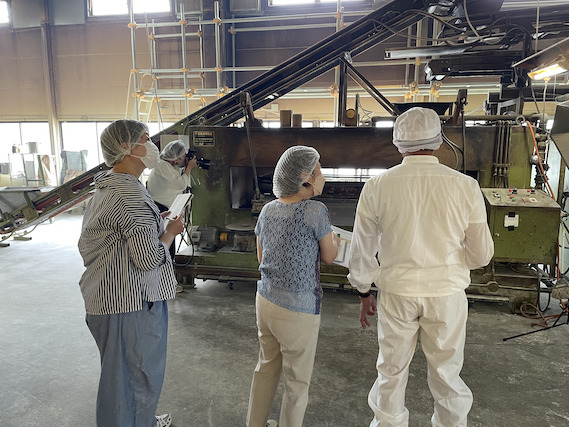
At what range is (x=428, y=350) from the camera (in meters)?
1.78

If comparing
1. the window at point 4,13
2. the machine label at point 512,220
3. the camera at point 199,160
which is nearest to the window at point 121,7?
the window at point 4,13

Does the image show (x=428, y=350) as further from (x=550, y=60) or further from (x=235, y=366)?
(x=550, y=60)

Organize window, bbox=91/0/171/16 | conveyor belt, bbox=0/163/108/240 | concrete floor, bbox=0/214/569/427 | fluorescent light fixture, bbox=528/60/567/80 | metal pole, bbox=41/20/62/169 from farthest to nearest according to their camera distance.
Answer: metal pole, bbox=41/20/62/169
window, bbox=91/0/171/16
conveyor belt, bbox=0/163/108/240
fluorescent light fixture, bbox=528/60/567/80
concrete floor, bbox=0/214/569/427

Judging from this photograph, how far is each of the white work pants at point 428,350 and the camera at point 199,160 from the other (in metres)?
2.67

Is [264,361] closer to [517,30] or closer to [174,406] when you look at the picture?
[174,406]

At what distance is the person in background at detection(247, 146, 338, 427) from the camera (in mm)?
1700

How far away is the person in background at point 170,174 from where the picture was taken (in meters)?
3.76

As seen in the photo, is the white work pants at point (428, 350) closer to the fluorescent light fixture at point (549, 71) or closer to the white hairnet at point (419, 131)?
the white hairnet at point (419, 131)

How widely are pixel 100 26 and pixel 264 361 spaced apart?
1016 cm

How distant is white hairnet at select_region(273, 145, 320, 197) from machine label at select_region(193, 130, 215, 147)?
7.84 ft

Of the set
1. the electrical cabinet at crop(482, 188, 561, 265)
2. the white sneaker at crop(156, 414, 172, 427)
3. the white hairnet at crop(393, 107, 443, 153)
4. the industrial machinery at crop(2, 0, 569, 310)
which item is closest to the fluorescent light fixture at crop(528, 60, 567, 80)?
the industrial machinery at crop(2, 0, 569, 310)

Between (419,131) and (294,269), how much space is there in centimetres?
83

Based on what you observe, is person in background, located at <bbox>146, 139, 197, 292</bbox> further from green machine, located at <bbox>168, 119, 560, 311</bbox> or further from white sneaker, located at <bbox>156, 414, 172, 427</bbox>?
white sneaker, located at <bbox>156, 414, 172, 427</bbox>

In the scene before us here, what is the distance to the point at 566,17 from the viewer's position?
3.85 metres
